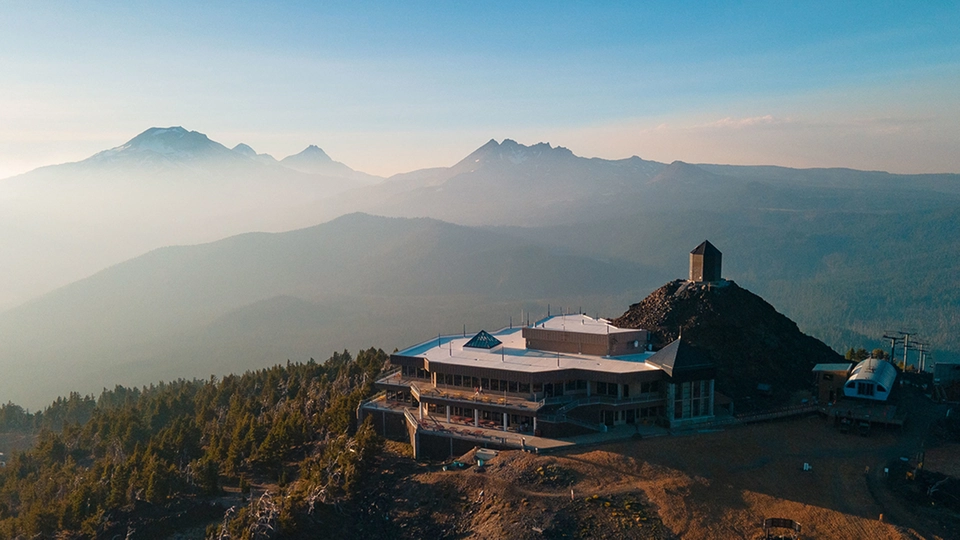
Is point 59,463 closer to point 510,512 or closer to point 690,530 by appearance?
point 510,512

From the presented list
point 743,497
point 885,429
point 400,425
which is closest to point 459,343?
point 400,425

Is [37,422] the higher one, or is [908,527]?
[908,527]

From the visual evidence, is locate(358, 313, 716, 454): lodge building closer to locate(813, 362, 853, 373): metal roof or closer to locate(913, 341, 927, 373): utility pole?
locate(813, 362, 853, 373): metal roof

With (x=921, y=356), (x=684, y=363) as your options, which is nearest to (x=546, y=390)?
(x=684, y=363)

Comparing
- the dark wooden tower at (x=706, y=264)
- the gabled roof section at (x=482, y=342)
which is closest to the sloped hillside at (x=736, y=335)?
the dark wooden tower at (x=706, y=264)

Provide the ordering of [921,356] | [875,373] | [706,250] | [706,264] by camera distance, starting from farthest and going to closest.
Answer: [921,356] → [706,250] → [706,264] → [875,373]

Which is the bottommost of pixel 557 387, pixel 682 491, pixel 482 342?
pixel 682 491

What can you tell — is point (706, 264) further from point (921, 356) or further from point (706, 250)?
point (921, 356)
